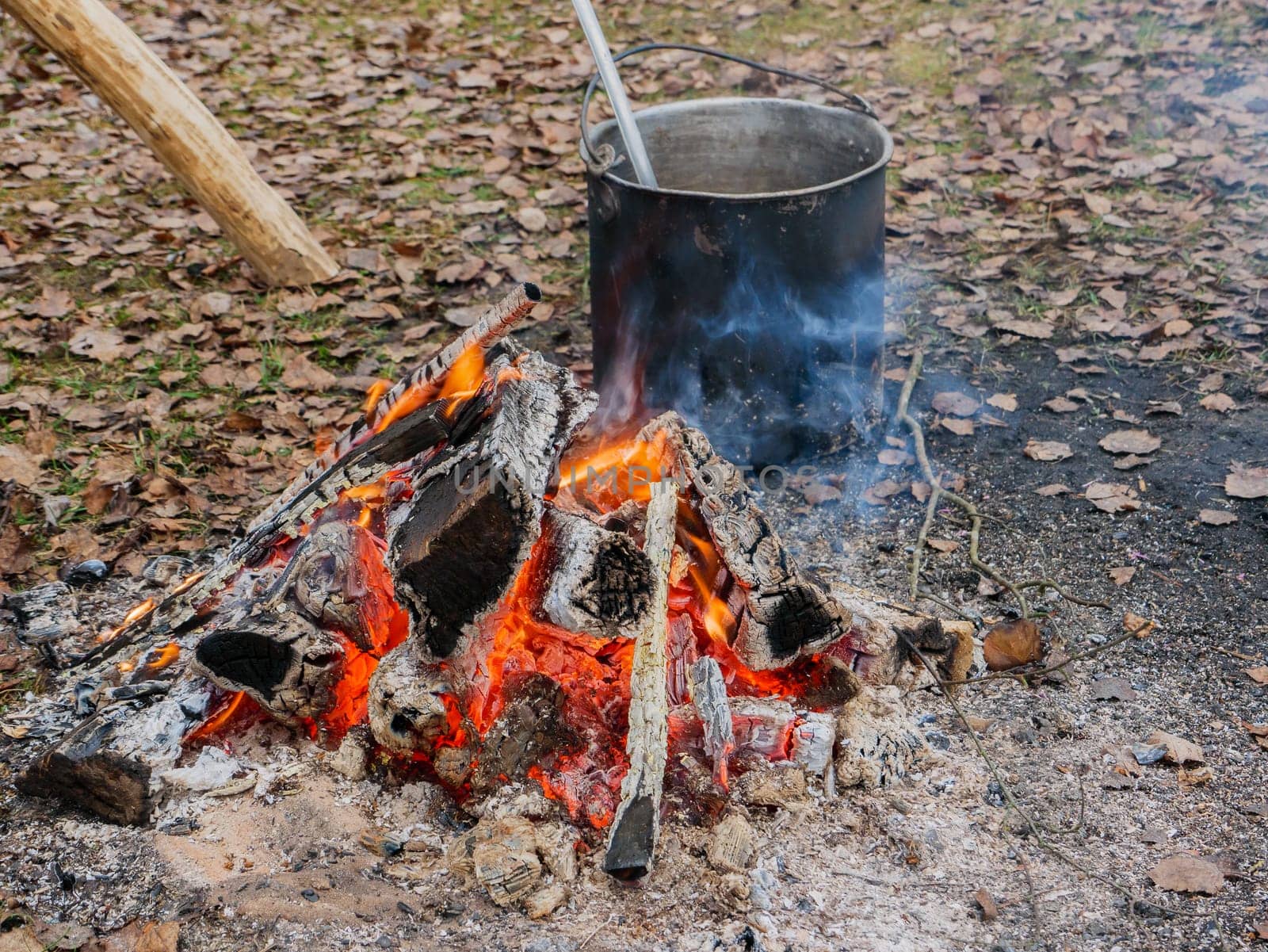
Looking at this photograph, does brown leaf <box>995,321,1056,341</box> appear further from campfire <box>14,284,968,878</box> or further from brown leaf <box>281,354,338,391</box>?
brown leaf <box>281,354,338,391</box>

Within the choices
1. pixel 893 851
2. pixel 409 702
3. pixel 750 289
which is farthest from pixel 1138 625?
pixel 409 702

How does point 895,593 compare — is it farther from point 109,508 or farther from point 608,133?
point 109,508

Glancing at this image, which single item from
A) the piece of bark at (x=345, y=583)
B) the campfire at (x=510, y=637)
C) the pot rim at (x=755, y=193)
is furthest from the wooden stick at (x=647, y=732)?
the pot rim at (x=755, y=193)

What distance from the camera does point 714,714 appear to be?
2533 mm

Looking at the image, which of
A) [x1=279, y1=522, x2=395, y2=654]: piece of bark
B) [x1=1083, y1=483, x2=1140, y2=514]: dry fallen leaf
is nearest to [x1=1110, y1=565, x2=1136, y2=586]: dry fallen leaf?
[x1=1083, y1=483, x2=1140, y2=514]: dry fallen leaf

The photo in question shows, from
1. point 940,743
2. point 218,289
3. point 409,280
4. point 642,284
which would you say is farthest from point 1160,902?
point 218,289

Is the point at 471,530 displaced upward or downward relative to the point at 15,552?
upward

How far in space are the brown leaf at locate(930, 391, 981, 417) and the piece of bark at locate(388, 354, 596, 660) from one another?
2198 mm

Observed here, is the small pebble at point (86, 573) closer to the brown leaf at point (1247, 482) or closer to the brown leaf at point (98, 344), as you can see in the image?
the brown leaf at point (98, 344)

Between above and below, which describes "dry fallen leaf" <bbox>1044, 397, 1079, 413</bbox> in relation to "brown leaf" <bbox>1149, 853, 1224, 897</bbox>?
below

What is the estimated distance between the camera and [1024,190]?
582cm

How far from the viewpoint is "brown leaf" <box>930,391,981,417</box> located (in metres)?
4.24

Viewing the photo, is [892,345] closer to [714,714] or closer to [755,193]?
[755,193]

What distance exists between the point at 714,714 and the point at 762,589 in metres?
0.33
